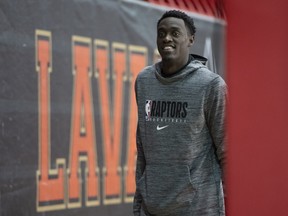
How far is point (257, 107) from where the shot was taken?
126cm

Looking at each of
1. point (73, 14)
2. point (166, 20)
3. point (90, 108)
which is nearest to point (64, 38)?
point (73, 14)

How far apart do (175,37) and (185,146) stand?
590 millimetres

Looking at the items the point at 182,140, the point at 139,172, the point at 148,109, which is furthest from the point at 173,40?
the point at 139,172

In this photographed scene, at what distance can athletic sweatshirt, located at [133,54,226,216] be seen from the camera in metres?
3.42

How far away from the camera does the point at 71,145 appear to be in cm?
591

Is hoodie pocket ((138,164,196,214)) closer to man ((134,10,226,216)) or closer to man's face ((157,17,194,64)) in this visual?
man ((134,10,226,216))

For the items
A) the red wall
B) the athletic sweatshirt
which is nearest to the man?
the athletic sweatshirt

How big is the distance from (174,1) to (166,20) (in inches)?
147

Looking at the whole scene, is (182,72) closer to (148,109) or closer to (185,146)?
(148,109)

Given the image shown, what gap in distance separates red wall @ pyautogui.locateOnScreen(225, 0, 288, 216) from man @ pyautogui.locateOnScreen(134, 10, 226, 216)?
82.7 inches

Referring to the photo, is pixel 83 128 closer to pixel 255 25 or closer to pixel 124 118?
pixel 124 118

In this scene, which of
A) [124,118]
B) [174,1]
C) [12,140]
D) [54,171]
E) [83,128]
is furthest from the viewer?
[174,1]

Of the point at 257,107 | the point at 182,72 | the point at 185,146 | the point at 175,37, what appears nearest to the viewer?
the point at 257,107

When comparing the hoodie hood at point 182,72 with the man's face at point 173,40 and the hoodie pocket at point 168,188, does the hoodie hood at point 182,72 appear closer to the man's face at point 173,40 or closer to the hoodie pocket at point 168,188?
Result: the man's face at point 173,40
